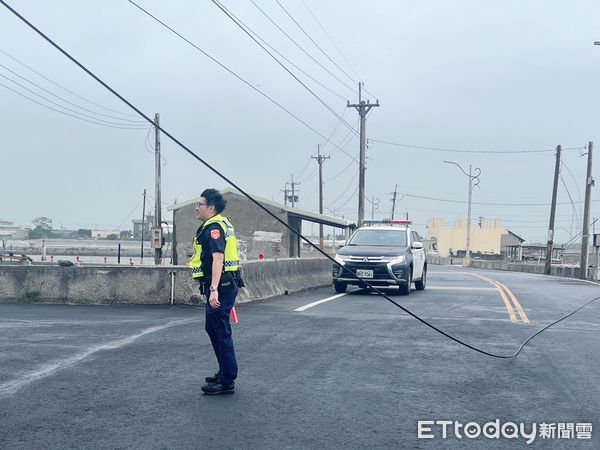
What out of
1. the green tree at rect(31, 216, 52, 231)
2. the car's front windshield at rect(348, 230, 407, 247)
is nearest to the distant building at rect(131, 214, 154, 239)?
A: the green tree at rect(31, 216, 52, 231)

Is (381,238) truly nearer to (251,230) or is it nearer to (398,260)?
(398,260)

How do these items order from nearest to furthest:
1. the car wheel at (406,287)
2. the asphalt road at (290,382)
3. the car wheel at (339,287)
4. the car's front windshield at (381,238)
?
the asphalt road at (290,382) → the car wheel at (406,287) → the car wheel at (339,287) → the car's front windshield at (381,238)

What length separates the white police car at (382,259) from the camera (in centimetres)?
1783

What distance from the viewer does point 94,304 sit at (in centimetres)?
1385

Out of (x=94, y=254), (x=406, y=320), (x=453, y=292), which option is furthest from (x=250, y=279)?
(x=94, y=254)

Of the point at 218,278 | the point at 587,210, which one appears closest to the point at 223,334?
the point at 218,278

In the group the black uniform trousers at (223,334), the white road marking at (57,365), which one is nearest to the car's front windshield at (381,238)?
the white road marking at (57,365)

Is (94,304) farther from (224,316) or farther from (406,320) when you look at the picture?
(224,316)

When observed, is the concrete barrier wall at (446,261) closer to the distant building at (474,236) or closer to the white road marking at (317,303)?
the distant building at (474,236)

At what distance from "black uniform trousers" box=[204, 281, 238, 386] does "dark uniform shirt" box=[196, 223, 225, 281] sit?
0.52 ft

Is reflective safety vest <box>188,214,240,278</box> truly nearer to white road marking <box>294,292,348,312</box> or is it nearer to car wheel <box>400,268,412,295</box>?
white road marking <box>294,292,348,312</box>

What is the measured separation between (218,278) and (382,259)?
39.2 feet

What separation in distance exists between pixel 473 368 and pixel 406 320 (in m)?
4.12

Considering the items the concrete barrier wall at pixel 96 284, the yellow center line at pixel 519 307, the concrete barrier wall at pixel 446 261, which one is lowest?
the concrete barrier wall at pixel 446 261
